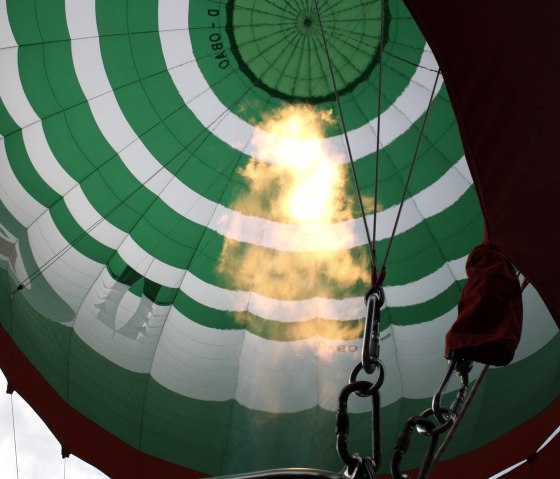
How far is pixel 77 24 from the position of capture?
483 cm

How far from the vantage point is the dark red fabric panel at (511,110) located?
2.12 m

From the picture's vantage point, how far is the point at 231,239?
5453mm

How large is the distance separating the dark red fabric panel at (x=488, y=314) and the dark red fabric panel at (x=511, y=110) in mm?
92

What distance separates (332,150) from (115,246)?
1.96 m

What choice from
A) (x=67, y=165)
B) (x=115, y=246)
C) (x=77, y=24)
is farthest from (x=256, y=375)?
(x=77, y=24)

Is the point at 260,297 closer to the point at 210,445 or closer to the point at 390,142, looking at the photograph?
the point at 210,445

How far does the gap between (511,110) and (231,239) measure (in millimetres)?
3475

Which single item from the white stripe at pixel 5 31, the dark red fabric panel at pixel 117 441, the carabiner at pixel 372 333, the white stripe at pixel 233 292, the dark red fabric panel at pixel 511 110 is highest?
A: the white stripe at pixel 5 31

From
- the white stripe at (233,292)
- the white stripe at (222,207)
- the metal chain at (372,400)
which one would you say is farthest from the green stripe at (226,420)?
the metal chain at (372,400)

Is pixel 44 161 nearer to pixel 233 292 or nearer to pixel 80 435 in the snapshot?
pixel 233 292

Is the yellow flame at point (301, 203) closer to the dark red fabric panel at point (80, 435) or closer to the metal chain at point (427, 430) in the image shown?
the dark red fabric panel at point (80, 435)

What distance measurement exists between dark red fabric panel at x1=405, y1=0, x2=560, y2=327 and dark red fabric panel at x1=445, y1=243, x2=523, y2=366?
92 mm

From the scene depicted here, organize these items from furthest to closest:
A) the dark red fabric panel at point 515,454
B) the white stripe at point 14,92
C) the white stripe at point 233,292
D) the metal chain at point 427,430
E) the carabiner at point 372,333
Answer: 1. the white stripe at point 233,292
2. the white stripe at point 14,92
3. the dark red fabric panel at point 515,454
4. the carabiner at point 372,333
5. the metal chain at point 427,430

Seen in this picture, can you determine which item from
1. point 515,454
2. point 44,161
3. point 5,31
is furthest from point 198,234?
point 515,454
